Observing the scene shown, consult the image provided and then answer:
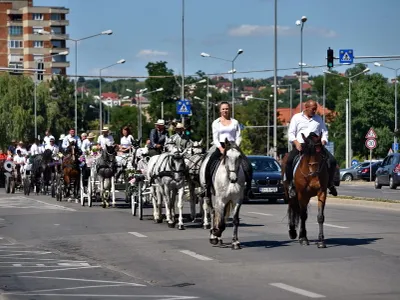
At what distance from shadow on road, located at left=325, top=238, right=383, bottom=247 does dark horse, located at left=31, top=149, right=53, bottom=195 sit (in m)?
24.1

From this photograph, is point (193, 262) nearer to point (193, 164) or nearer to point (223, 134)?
point (223, 134)

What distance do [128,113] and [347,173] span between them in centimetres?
11116

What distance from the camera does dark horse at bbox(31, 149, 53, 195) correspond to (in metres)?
42.7

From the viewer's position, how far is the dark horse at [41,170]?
140 ft

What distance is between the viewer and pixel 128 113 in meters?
190

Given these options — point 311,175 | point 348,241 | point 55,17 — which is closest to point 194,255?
point 311,175

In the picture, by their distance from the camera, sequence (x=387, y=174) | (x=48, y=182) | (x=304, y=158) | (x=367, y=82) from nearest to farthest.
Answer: (x=304, y=158)
(x=48, y=182)
(x=387, y=174)
(x=367, y=82)

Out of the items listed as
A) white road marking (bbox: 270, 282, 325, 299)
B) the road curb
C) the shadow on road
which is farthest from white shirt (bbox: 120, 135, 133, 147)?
white road marking (bbox: 270, 282, 325, 299)

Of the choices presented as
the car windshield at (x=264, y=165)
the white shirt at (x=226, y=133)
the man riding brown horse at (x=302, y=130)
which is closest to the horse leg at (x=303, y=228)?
the man riding brown horse at (x=302, y=130)

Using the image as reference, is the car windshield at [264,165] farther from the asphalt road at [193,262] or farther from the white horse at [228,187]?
the white horse at [228,187]

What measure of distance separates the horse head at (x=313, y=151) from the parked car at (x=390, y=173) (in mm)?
35266

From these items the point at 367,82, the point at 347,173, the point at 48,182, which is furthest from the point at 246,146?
the point at 48,182

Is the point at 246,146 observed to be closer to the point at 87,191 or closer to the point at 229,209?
the point at 87,191

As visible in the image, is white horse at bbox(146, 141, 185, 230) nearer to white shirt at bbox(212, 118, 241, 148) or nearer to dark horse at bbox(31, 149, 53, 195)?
white shirt at bbox(212, 118, 241, 148)
